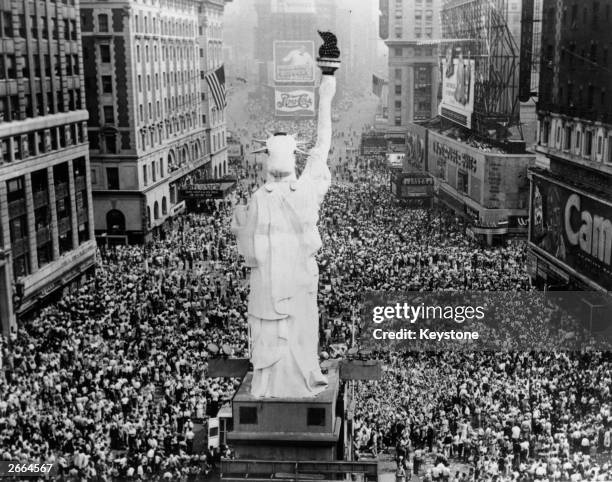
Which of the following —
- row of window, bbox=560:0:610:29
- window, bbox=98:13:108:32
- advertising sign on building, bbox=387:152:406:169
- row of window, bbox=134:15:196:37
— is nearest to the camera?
row of window, bbox=560:0:610:29

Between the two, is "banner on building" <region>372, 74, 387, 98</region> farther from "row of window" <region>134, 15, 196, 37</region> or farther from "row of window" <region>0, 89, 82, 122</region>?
"row of window" <region>0, 89, 82, 122</region>

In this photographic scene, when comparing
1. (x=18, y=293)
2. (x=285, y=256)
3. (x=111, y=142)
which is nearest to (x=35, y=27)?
(x=18, y=293)

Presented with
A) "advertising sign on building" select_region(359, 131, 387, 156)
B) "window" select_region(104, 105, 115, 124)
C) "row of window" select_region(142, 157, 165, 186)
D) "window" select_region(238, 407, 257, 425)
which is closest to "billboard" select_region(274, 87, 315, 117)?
"row of window" select_region(142, 157, 165, 186)

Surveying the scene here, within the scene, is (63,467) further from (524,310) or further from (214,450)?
(524,310)

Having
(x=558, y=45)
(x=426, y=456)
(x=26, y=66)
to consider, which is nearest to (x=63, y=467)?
(x=426, y=456)

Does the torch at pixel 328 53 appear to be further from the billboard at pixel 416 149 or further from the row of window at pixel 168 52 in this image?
the billboard at pixel 416 149

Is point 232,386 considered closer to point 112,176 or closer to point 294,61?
point 112,176
